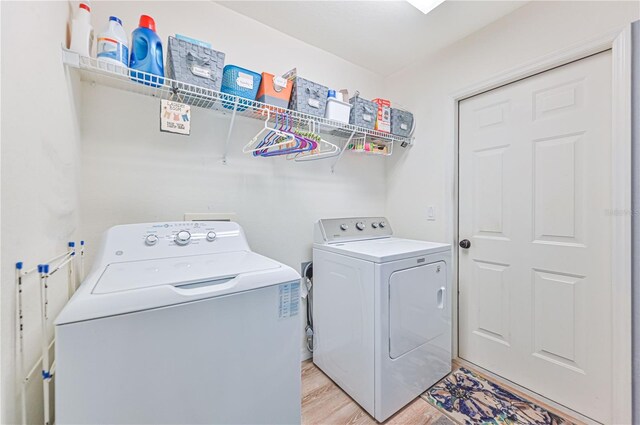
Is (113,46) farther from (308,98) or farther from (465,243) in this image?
(465,243)

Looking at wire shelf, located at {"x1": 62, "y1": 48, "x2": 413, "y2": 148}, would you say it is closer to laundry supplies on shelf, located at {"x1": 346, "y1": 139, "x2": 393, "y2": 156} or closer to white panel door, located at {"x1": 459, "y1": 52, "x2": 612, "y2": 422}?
laundry supplies on shelf, located at {"x1": 346, "y1": 139, "x2": 393, "y2": 156}

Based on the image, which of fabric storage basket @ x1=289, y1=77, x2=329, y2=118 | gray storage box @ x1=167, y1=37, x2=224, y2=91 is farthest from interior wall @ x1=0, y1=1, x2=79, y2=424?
fabric storage basket @ x1=289, y1=77, x2=329, y2=118

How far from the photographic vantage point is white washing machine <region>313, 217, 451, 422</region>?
1.52 meters

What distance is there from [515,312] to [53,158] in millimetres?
2585

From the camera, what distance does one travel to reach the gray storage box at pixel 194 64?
128 centimetres

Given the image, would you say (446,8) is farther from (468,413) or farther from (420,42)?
(468,413)

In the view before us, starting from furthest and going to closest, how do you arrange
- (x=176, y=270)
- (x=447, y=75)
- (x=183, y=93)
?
(x=447, y=75), (x=183, y=93), (x=176, y=270)

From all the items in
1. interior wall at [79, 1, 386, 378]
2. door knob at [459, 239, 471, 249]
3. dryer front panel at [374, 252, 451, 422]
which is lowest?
Answer: dryer front panel at [374, 252, 451, 422]

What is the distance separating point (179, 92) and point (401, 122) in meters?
1.68

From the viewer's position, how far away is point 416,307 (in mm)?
1658

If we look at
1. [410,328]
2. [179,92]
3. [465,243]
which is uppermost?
[179,92]

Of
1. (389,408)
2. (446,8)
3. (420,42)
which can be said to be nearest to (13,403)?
(389,408)

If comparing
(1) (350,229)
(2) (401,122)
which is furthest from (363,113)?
(1) (350,229)

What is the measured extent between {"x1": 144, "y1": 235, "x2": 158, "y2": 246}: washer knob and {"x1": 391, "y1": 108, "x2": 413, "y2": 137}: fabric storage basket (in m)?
1.84
